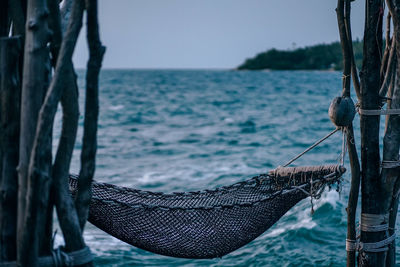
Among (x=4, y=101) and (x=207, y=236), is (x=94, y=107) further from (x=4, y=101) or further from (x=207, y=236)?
(x=207, y=236)

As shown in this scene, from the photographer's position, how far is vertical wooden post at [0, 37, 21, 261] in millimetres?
2057

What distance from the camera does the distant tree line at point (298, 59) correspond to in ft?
268

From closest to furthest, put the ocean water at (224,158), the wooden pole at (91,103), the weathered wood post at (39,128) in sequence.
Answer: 1. the weathered wood post at (39,128)
2. the wooden pole at (91,103)
3. the ocean water at (224,158)

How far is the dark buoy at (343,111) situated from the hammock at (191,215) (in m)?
0.30

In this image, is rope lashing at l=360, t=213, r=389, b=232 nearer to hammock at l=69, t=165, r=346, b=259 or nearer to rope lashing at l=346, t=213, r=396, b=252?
rope lashing at l=346, t=213, r=396, b=252

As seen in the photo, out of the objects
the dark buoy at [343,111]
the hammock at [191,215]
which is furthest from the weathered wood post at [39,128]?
the dark buoy at [343,111]

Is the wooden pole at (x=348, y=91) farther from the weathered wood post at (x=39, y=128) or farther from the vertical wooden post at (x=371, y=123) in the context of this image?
the weathered wood post at (x=39, y=128)

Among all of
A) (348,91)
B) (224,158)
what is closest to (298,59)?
(224,158)

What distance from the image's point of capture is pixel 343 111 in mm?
3072

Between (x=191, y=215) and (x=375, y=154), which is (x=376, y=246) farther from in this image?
(x=191, y=215)

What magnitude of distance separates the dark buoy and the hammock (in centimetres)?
30

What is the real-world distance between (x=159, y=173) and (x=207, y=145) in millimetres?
4254

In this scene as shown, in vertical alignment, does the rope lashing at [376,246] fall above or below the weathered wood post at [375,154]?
below

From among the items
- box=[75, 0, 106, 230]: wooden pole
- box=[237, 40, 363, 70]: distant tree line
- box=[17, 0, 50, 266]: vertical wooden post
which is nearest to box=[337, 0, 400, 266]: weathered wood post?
box=[75, 0, 106, 230]: wooden pole
